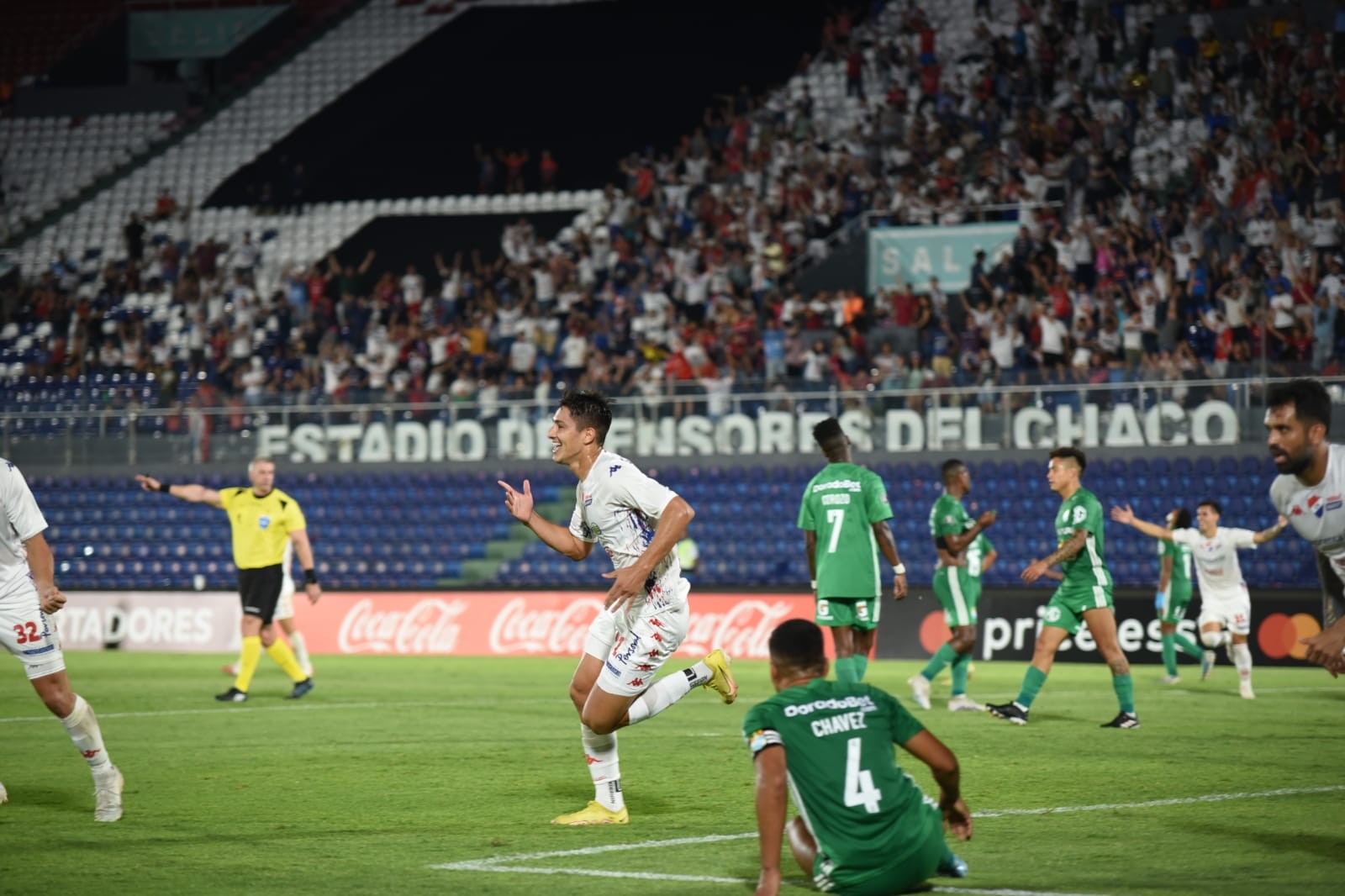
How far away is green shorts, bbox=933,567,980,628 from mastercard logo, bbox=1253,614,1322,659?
7.35 meters

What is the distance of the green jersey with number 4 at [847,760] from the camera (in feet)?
21.9

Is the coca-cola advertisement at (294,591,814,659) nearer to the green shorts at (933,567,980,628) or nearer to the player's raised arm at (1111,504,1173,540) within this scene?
the player's raised arm at (1111,504,1173,540)

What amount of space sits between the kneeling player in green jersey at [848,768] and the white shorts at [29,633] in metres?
4.67

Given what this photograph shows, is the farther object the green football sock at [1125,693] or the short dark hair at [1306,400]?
the green football sock at [1125,693]

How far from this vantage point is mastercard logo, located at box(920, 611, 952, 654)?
2564 centimetres

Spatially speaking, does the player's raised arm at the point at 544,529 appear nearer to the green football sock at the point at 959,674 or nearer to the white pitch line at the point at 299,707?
the green football sock at the point at 959,674

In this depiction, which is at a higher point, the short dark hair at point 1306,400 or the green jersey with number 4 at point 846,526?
the short dark hair at point 1306,400

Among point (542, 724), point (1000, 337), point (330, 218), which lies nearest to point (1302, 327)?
point (1000, 337)

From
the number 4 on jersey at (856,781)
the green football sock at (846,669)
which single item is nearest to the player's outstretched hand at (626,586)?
the number 4 on jersey at (856,781)

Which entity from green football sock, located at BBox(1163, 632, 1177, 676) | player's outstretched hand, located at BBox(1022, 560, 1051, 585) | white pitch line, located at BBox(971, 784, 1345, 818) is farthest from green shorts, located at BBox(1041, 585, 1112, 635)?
green football sock, located at BBox(1163, 632, 1177, 676)

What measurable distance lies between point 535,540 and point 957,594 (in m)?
14.8

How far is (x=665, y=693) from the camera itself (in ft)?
32.3

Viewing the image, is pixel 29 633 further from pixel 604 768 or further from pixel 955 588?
pixel 955 588

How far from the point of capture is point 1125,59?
109ft
